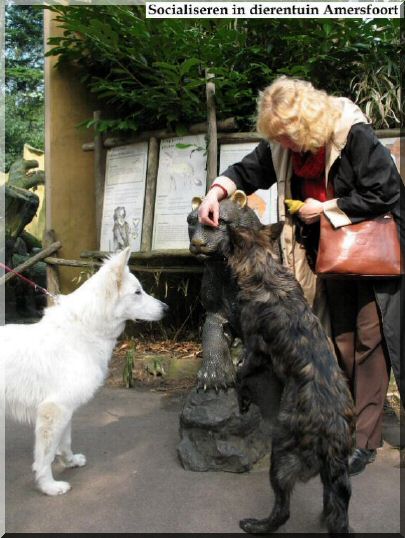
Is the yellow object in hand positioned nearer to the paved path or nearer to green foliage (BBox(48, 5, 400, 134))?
the paved path

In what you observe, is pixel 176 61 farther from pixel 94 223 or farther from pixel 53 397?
pixel 53 397

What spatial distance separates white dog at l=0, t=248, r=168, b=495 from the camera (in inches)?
126

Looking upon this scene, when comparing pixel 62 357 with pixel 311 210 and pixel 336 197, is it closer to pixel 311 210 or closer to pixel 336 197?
pixel 311 210

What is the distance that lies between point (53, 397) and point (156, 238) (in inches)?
115

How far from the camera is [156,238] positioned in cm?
588

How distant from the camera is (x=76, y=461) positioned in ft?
11.9

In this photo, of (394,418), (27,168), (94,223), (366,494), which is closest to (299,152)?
(366,494)

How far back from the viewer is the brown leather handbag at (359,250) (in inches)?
128

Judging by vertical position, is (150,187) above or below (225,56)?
below

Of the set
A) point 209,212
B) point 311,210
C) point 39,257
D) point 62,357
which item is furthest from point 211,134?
point 62,357

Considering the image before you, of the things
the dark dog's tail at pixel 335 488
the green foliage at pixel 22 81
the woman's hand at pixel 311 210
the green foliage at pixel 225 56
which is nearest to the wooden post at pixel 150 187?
the green foliage at pixel 225 56

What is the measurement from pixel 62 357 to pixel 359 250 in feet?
6.65

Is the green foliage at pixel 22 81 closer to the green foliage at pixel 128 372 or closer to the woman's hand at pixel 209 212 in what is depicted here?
the green foliage at pixel 128 372

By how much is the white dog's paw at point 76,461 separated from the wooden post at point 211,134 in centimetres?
304
